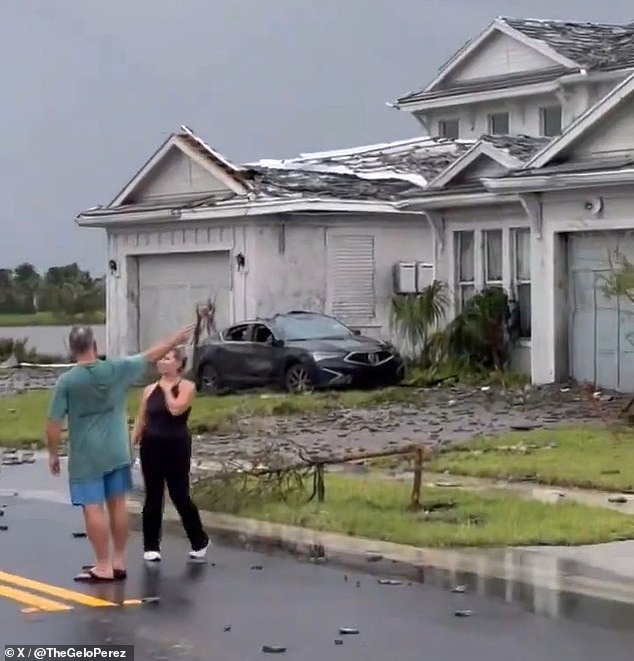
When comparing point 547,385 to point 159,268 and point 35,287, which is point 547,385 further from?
point 35,287

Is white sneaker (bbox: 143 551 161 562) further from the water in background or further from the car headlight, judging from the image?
the water in background

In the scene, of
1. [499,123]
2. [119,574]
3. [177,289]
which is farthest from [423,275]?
[119,574]

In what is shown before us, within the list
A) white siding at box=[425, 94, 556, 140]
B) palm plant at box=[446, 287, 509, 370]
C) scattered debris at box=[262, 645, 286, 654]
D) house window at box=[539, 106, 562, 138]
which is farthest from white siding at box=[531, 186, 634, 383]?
scattered debris at box=[262, 645, 286, 654]

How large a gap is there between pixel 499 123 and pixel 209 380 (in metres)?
12.6

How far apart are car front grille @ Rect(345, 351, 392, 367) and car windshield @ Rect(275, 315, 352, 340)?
98cm

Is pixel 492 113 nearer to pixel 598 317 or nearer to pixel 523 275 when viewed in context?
pixel 523 275

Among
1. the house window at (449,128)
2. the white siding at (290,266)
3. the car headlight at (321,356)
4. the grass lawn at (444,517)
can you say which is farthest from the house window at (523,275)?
the grass lawn at (444,517)

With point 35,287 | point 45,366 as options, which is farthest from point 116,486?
point 35,287

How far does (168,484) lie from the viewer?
492 inches

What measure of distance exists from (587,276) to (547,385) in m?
1.89

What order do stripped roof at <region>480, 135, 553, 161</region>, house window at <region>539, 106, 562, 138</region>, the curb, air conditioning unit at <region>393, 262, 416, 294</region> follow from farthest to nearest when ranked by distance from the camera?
house window at <region>539, 106, 562, 138</region> → air conditioning unit at <region>393, 262, 416, 294</region> → stripped roof at <region>480, 135, 553, 161</region> → the curb

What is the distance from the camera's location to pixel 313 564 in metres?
12.2

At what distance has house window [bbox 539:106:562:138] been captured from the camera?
3756 cm

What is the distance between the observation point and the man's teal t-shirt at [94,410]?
1129cm
